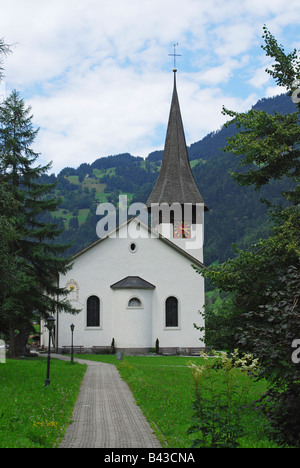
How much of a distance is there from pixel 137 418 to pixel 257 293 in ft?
12.8

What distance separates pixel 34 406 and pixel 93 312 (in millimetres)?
24075

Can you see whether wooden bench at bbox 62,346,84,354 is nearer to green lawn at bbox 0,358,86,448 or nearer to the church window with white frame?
the church window with white frame

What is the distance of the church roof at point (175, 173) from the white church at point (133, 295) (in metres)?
4.60

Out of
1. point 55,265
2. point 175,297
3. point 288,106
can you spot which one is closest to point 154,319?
point 175,297

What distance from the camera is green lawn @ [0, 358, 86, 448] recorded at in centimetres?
789

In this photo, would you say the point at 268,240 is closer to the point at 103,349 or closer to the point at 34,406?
the point at 34,406

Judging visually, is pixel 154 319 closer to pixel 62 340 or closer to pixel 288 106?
pixel 62 340

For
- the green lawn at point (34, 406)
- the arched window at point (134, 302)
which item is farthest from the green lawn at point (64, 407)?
the arched window at point (134, 302)

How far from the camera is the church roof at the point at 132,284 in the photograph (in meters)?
34.0

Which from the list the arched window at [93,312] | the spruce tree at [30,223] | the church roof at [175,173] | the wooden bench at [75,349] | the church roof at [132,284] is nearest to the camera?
the spruce tree at [30,223]

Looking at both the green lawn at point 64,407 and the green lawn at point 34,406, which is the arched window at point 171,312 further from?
the green lawn at point 34,406

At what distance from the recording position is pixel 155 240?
3569 centimetres

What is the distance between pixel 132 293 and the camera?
3412 cm

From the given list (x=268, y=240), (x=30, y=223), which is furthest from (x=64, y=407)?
(x=30, y=223)
